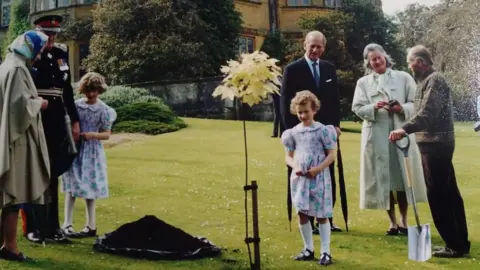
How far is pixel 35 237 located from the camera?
272 inches

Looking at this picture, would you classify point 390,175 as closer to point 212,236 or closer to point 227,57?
point 212,236

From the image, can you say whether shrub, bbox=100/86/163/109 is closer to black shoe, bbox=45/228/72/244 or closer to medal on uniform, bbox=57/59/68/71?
medal on uniform, bbox=57/59/68/71

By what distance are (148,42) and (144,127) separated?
6.43 metres

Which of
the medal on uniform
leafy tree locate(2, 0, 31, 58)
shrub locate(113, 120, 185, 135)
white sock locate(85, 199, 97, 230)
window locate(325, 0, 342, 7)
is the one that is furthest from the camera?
leafy tree locate(2, 0, 31, 58)

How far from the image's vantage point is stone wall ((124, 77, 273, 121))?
25.5 m

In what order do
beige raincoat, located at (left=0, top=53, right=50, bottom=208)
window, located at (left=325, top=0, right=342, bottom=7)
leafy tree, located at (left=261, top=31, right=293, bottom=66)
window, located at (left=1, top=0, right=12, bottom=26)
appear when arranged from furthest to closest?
window, located at (left=1, top=0, right=12, bottom=26), window, located at (left=325, top=0, right=342, bottom=7), leafy tree, located at (left=261, top=31, right=293, bottom=66), beige raincoat, located at (left=0, top=53, right=50, bottom=208)

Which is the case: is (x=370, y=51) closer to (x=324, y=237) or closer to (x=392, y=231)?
(x=392, y=231)

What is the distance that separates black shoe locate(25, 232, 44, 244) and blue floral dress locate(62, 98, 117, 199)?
54 centimetres

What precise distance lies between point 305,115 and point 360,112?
5.09 feet

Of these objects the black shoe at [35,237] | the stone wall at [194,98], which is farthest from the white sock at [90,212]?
the stone wall at [194,98]

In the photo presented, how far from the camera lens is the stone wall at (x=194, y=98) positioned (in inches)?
1006

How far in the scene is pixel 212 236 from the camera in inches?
287

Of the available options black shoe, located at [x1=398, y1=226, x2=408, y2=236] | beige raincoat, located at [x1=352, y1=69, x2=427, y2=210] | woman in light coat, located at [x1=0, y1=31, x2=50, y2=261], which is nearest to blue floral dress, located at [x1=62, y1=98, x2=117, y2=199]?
woman in light coat, located at [x1=0, y1=31, x2=50, y2=261]

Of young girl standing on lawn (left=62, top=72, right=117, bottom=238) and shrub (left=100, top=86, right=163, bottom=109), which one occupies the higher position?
shrub (left=100, top=86, right=163, bottom=109)
